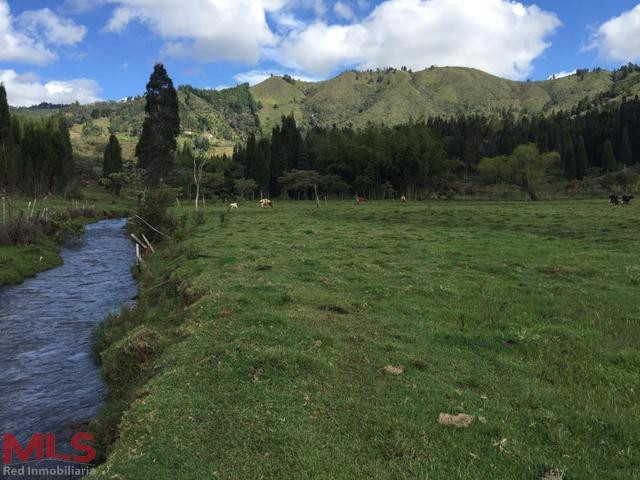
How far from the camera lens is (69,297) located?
2603 cm

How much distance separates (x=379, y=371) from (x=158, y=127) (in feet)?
292

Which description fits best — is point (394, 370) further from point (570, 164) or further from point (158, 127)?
point (570, 164)

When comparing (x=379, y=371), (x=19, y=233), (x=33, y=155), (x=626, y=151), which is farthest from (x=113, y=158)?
(x=626, y=151)

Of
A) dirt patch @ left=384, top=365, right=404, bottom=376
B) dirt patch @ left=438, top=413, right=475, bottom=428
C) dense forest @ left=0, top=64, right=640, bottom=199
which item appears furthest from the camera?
dense forest @ left=0, top=64, right=640, bottom=199

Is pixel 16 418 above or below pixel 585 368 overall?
below

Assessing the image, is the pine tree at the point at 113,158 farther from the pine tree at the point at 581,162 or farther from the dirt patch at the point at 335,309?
the pine tree at the point at 581,162

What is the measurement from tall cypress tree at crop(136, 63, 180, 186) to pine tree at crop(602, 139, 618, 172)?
133 metres

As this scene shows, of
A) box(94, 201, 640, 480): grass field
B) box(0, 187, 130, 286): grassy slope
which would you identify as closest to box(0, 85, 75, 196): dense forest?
box(0, 187, 130, 286): grassy slope

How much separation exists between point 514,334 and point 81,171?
16134 cm

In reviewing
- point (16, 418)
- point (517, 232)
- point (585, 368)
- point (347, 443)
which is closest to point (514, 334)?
point (585, 368)

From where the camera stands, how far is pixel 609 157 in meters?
150

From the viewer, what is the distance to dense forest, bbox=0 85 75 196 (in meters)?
88.3

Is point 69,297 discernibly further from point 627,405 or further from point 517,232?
point 517,232

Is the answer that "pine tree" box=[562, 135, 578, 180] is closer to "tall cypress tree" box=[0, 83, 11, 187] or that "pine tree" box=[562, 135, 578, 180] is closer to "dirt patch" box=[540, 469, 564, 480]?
"tall cypress tree" box=[0, 83, 11, 187]
